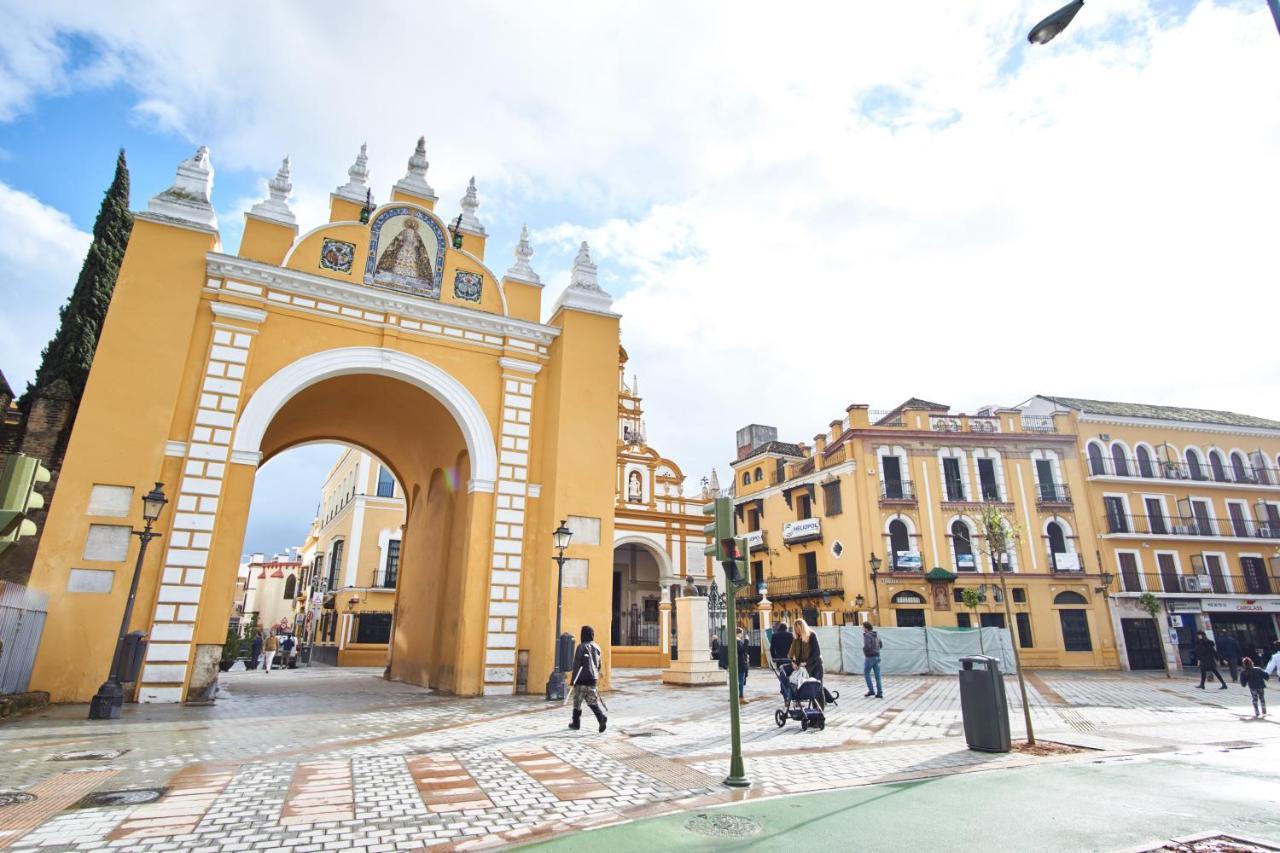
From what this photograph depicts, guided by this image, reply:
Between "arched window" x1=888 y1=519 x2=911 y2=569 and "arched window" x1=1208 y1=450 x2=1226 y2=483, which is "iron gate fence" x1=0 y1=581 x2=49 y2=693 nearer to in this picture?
"arched window" x1=888 y1=519 x2=911 y2=569

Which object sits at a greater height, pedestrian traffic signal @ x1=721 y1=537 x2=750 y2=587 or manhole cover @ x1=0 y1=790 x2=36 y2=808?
pedestrian traffic signal @ x1=721 y1=537 x2=750 y2=587

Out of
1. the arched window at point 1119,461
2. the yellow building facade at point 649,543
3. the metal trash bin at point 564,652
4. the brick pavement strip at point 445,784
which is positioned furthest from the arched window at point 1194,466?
the brick pavement strip at point 445,784

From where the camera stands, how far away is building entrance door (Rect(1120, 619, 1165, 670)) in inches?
1141

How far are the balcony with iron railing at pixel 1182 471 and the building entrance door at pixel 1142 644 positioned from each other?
6.49 meters

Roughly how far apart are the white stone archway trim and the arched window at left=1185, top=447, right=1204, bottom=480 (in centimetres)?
3427

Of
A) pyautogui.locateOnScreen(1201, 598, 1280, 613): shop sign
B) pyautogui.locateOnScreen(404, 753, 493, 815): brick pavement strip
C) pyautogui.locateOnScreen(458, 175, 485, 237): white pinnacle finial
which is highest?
pyautogui.locateOnScreen(458, 175, 485, 237): white pinnacle finial

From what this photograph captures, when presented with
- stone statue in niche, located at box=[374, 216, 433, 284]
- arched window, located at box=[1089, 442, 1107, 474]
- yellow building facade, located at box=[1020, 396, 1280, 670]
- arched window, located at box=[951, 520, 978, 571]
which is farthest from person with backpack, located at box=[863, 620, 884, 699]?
arched window, located at box=[1089, 442, 1107, 474]

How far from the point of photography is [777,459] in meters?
37.9

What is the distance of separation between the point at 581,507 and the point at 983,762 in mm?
9420

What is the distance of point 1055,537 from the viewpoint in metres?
30.1

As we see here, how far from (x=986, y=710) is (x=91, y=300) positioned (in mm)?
18976

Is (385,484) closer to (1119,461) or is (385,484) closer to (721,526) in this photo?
(721,526)

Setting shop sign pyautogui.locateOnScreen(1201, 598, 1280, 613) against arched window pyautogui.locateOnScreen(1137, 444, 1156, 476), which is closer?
shop sign pyautogui.locateOnScreen(1201, 598, 1280, 613)

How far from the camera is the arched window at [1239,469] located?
3347 cm
